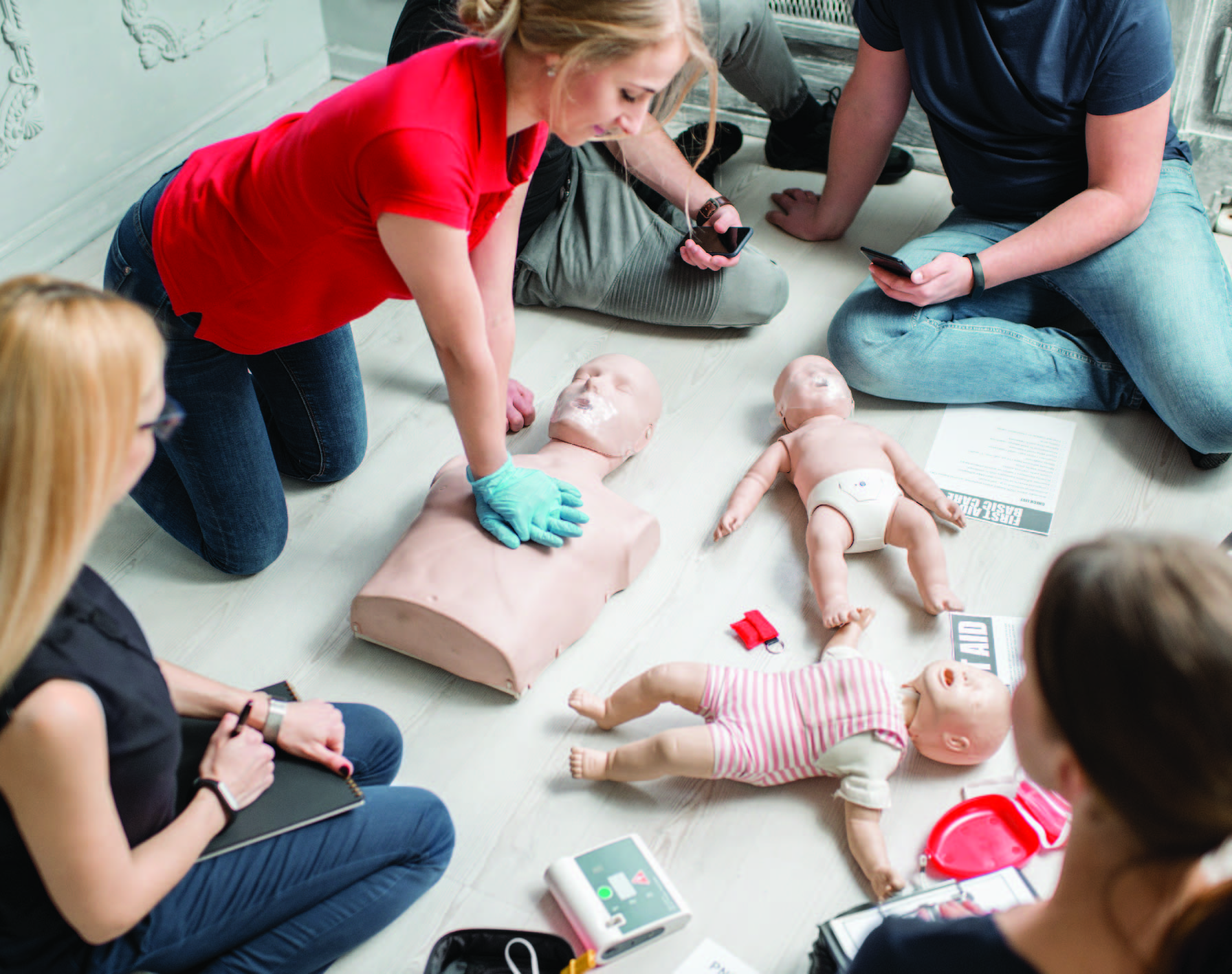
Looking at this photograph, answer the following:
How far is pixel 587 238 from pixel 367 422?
66cm

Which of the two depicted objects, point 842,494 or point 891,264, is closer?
point 842,494

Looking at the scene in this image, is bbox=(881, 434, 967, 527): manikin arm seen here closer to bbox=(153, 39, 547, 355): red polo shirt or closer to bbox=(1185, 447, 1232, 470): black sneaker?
bbox=(1185, 447, 1232, 470): black sneaker

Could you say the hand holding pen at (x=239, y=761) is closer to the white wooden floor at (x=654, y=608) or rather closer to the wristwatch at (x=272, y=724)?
the wristwatch at (x=272, y=724)

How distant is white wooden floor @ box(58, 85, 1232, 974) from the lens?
1.43 m

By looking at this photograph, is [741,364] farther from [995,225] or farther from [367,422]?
[367,422]

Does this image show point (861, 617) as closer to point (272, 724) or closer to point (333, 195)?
point (272, 724)

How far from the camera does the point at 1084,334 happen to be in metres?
2.29

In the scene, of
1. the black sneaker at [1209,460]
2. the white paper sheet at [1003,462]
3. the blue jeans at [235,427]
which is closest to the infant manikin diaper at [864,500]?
the white paper sheet at [1003,462]

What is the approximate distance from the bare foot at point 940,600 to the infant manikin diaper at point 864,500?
0.45 feet

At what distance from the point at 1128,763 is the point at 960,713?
0.80 m

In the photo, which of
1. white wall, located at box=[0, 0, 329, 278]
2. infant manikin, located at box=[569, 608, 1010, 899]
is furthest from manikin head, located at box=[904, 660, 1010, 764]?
white wall, located at box=[0, 0, 329, 278]

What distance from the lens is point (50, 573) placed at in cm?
82

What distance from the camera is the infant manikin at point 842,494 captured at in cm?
177

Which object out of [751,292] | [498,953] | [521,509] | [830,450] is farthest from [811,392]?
[498,953]
